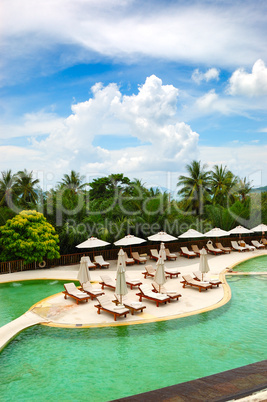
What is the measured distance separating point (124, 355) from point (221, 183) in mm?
33956

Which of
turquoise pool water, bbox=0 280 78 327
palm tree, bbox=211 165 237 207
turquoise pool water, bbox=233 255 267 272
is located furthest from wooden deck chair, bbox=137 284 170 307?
palm tree, bbox=211 165 237 207

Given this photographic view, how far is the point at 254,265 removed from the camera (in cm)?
2034

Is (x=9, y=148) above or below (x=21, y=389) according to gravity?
Result: above

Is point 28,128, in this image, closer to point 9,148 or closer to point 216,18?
point 9,148

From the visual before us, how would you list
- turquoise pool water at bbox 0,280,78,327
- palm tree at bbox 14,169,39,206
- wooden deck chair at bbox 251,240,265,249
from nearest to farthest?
turquoise pool water at bbox 0,280,78,327, wooden deck chair at bbox 251,240,265,249, palm tree at bbox 14,169,39,206

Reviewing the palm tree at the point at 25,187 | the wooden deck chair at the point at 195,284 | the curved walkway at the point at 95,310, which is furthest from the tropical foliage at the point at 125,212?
the wooden deck chair at the point at 195,284

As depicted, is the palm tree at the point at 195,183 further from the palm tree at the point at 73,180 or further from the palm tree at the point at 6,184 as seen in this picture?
the palm tree at the point at 6,184

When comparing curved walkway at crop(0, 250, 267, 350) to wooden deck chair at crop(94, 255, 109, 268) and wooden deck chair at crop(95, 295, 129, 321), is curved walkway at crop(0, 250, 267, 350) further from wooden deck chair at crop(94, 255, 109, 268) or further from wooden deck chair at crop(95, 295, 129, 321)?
wooden deck chair at crop(94, 255, 109, 268)

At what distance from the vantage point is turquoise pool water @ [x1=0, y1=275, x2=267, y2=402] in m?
7.20

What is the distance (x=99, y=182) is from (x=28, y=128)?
23954 mm

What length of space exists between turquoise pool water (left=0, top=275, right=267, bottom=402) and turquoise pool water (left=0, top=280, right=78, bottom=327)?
2184 mm

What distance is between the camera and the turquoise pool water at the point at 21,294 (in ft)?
40.3

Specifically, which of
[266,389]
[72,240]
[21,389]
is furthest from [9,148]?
[266,389]

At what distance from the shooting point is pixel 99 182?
49938mm
